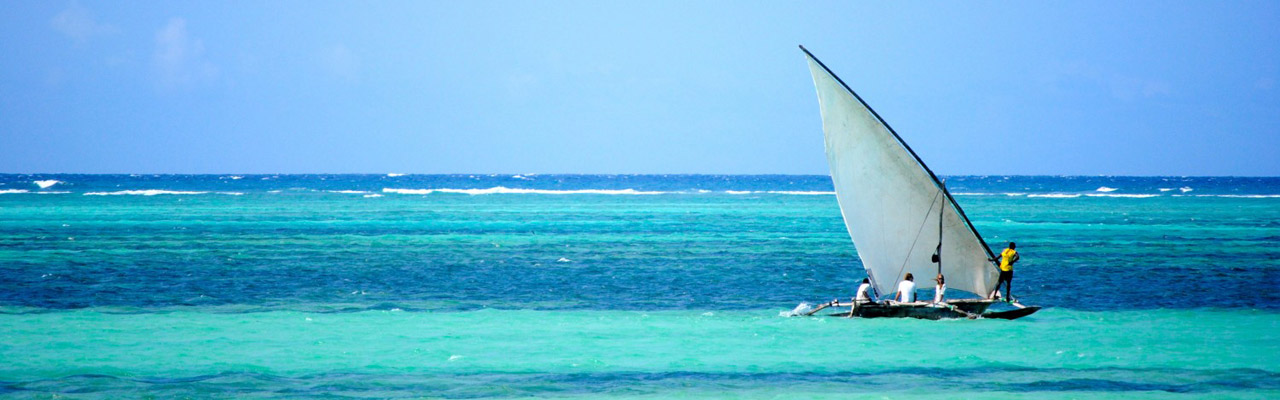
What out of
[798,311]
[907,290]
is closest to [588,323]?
[798,311]

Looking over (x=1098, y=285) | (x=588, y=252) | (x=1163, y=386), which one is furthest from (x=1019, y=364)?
(x=588, y=252)

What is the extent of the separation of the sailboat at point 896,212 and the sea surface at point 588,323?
2.07 ft

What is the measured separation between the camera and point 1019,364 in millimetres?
17031

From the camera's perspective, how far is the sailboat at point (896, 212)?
2097 cm

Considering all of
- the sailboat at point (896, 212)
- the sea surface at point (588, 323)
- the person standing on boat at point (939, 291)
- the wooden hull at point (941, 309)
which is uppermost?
the sailboat at point (896, 212)

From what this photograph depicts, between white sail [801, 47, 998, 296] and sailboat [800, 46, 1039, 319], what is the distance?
0.02 m

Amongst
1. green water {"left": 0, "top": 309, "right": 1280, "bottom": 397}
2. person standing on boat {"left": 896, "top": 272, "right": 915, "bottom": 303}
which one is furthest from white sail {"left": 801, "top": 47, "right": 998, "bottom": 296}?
green water {"left": 0, "top": 309, "right": 1280, "bottom": 397}

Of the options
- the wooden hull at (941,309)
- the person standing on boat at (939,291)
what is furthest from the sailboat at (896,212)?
the person standing on boat at (939,291)

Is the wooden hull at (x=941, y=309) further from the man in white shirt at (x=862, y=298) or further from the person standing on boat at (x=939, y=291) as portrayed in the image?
the man in white shirt at (x=862, y=298)

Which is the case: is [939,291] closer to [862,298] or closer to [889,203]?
[862,298]

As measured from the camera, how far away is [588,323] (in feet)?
71.7

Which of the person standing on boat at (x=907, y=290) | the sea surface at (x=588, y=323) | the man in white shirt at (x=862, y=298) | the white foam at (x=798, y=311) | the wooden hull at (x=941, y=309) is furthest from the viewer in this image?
the white foam at (x=798, y=311)

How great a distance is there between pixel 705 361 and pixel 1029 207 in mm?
71820

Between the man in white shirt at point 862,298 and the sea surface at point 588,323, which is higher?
the man in white shirt at point 862,298
